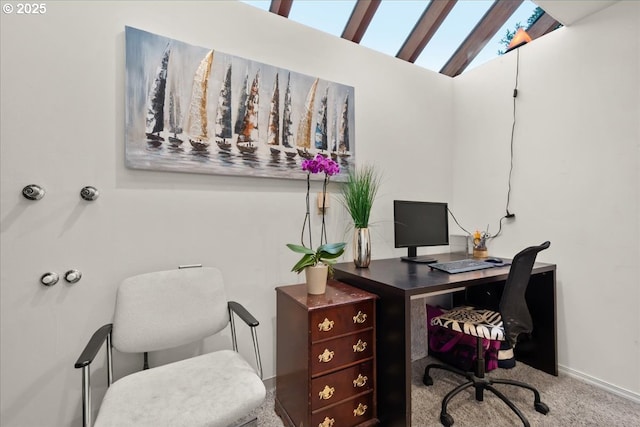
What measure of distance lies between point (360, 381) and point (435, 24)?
9.23 feet

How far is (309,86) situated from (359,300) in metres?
1.52

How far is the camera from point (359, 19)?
91.0 inches

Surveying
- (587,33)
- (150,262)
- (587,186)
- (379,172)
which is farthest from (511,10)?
(150,262)

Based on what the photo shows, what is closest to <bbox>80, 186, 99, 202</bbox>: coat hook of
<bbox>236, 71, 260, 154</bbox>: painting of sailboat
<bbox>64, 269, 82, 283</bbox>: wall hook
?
<bbox>64, 269, 82, 283</bbox>: wall hook

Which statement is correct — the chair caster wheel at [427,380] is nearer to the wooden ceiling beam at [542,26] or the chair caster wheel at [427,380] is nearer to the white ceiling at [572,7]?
the white ceiling at [572,7]

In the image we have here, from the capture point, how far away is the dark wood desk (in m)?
1.38

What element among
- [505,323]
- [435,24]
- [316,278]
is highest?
[435,24]

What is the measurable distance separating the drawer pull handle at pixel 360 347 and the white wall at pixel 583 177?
1.67 m

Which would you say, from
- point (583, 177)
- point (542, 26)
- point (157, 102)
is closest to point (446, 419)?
point (583, 177)

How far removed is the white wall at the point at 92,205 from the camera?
→ 1328 millimetres

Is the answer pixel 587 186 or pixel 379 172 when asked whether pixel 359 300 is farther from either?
pixel 587 186

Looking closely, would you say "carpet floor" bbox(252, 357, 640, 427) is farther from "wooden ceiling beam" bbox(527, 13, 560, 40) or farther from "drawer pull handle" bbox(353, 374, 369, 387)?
"wooden ceiling beam" bbox(527, 13, 560, 40)

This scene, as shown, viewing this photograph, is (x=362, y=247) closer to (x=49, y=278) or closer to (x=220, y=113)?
(x=220, y=113)

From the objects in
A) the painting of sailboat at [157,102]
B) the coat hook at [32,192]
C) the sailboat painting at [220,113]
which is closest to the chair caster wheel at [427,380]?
the sailboat painting at [220,113]
